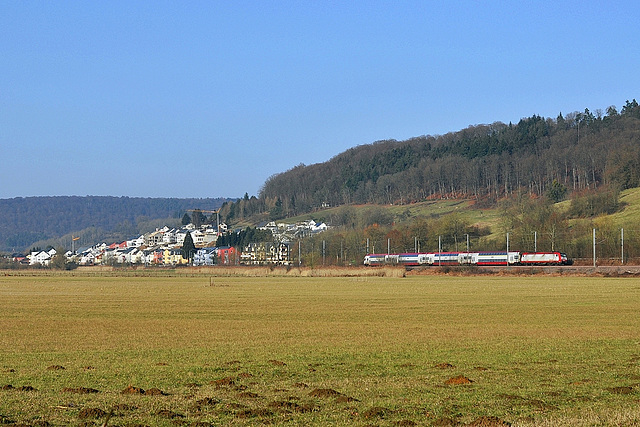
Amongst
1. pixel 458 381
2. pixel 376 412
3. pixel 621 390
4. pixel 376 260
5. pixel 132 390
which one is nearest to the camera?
pixel 376 412

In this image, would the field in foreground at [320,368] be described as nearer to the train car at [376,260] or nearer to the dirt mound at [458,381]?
the dirt mound at [458,381]

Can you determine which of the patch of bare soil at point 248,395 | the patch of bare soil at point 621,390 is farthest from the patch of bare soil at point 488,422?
the patch of bare soil at point 248,395

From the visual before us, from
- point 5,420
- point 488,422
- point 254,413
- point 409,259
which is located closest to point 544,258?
point 409,259

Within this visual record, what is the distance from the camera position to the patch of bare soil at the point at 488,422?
486 inches

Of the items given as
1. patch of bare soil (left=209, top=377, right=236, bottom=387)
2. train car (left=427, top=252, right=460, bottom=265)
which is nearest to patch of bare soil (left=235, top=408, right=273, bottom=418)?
patch of bare soil (left=209, top=377, right=236, bottom=387)

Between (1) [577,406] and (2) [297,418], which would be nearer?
(2) [297,418]

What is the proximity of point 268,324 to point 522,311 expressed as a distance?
46.6ft

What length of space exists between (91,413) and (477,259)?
119913 mm

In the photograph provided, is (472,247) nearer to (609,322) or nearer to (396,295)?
(396,295)

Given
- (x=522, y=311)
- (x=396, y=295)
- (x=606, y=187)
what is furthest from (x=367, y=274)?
(x=606, y=187)

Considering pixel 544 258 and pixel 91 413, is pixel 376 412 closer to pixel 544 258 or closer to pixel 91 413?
pixel 91 413

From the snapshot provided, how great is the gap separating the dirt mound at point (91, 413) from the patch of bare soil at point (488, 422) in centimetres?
594

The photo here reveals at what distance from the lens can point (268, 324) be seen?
104 feet

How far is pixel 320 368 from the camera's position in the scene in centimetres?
1880
